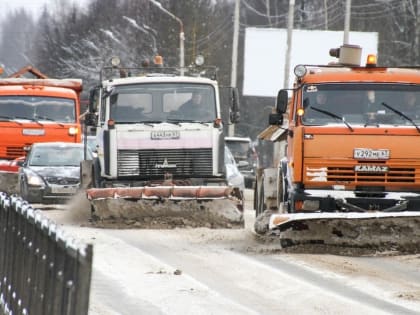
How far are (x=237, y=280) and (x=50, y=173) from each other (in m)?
13.0

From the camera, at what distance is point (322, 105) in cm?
1505

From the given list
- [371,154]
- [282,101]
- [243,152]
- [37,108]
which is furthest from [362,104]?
[243,152]

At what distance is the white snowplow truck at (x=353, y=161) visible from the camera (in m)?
14.3

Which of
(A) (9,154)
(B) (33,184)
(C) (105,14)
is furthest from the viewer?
(C) (105,14)

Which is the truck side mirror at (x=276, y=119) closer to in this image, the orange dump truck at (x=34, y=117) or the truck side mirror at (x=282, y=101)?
the truck side mirror at (x=282, y=101)

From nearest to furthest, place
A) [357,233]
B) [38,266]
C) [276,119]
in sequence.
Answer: [38,266] → [357,233] → [276,119]

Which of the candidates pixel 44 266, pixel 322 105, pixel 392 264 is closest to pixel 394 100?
pixel 322 105

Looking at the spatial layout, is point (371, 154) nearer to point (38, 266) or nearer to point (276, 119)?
point (276, 119)

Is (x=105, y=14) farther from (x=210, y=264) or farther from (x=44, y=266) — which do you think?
(x=44, y=266)

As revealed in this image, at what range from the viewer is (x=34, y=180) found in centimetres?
2375

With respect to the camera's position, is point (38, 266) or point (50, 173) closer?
point (38, 266)

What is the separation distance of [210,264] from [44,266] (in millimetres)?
6481

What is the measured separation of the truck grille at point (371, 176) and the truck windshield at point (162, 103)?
4531 millimetres

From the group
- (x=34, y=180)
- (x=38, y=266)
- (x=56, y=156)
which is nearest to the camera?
(x=38, y=266)
